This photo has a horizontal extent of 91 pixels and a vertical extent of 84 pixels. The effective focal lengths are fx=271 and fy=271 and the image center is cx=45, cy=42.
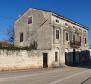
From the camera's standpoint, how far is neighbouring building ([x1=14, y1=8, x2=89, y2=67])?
43000 mm

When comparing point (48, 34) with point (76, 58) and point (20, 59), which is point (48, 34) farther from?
point (76, 58)

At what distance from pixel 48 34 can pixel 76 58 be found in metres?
13.2

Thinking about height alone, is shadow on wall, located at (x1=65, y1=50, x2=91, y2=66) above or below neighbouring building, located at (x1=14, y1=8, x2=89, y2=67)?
below

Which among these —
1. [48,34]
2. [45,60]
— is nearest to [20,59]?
[45,60]

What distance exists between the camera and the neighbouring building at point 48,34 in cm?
4300

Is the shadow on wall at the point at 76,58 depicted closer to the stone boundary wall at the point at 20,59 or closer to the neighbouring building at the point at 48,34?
the neighbouring building at the point at 48,34

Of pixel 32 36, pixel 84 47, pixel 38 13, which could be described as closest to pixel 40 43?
pixel 32 36

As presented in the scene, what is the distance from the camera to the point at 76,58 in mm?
54125

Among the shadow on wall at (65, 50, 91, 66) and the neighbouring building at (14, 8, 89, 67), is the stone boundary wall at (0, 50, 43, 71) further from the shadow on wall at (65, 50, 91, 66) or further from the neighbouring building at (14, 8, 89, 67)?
the shadow on wall at (65, 50, 91, 66)

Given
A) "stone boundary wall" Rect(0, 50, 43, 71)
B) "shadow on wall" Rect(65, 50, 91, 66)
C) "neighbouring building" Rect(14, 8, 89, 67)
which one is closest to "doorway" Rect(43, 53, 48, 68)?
"neighbouring building" Rect(14, 8, 89, 67)

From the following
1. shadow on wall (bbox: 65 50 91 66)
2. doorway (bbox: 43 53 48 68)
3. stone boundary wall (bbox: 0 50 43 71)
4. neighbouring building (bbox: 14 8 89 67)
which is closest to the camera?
stone boundary wall (bbox: 0 50 43 71)

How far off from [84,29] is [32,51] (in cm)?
2393

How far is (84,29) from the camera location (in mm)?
58469

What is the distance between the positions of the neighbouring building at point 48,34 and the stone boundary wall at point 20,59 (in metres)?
2.06
